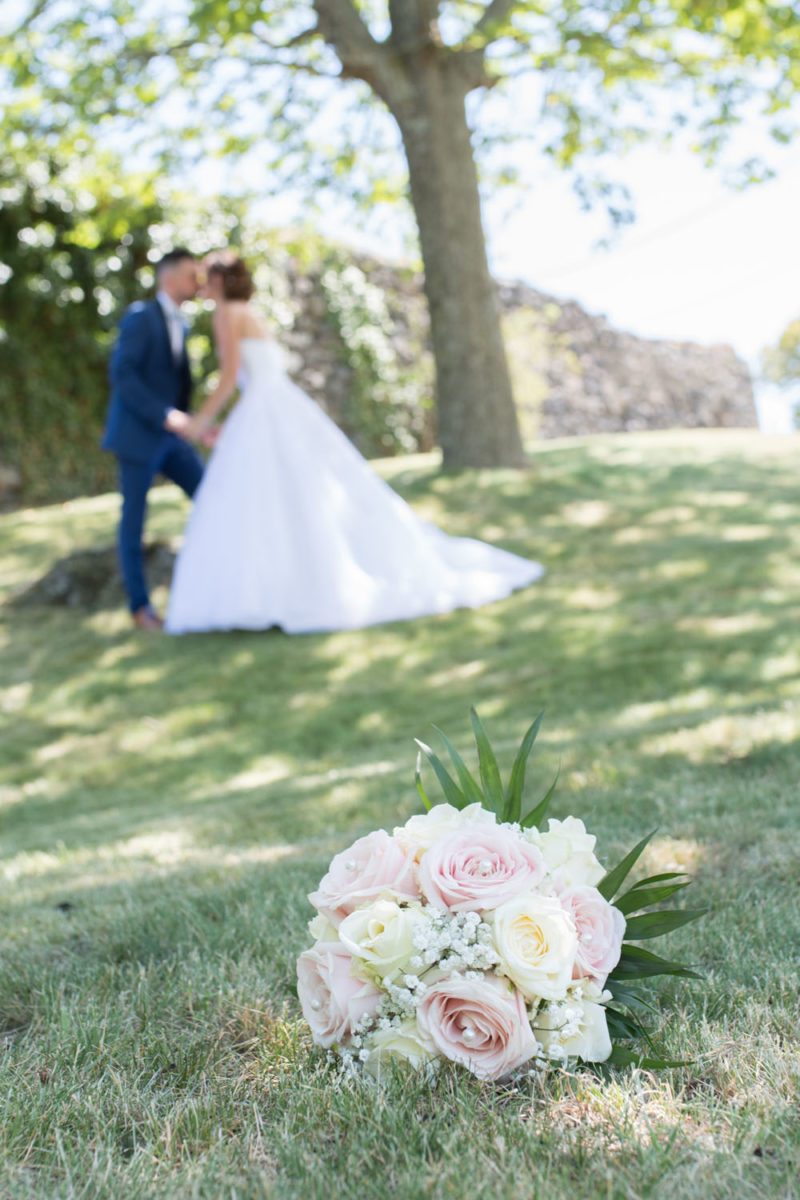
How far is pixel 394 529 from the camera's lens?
7.06m

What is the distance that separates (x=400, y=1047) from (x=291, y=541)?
544cm

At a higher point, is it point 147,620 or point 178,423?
point 178,423

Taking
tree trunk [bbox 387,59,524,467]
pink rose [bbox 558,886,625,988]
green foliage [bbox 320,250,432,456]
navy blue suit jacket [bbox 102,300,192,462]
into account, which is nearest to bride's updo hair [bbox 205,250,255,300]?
navy blue suit jacket [bbox 102,300,192,462]

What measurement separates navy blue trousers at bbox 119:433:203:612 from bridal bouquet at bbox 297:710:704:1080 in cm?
546

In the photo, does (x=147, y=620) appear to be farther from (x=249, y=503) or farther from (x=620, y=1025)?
(x=620, y=1025)

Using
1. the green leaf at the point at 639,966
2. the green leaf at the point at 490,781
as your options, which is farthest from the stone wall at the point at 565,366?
the green leaf at the point at 639,966

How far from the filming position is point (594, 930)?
159 centimetres

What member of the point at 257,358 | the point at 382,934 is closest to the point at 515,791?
the point at 382,934

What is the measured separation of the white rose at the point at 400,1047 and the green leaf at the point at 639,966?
336 mm

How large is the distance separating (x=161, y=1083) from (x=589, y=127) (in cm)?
1063

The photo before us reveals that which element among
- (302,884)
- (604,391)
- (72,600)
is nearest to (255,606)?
(72,600)

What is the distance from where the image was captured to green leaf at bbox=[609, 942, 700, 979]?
1611 millimetres

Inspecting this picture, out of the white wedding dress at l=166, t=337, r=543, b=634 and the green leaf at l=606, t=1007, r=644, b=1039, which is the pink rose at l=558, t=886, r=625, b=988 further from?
the white wedding dress at l=166, t=337, r=543, b=634

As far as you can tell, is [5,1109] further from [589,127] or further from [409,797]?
[589,127]
